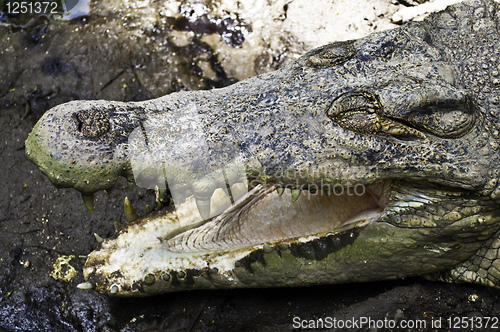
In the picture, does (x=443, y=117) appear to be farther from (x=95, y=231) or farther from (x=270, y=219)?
(x=95, y=231)

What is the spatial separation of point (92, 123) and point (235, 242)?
3.77 feet

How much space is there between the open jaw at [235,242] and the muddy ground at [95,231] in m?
0.26

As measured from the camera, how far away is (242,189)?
2.90 meters

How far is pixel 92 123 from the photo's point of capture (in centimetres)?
221

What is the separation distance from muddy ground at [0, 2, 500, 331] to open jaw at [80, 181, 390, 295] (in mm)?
256

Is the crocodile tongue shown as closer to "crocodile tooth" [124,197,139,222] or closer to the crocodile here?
the crocodile

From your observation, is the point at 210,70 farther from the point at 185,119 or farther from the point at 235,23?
the point at 185,119

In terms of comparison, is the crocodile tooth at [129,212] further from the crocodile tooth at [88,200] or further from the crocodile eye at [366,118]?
the crocodile eye at [366,118]

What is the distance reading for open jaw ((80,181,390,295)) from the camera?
8.59 ft

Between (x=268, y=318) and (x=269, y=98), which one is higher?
(x=269, y=98)

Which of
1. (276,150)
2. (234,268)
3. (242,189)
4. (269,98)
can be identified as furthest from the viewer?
(242,189)

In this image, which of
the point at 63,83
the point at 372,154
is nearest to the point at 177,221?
the point at 372,154

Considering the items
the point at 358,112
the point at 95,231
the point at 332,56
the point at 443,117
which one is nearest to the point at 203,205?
the point at 358,112

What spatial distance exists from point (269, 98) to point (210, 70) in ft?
5.98
